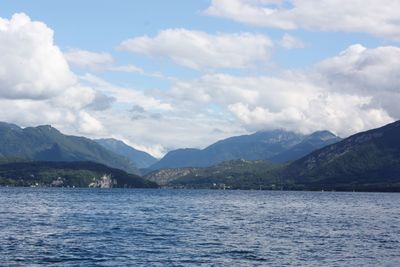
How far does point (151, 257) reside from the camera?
79250mm

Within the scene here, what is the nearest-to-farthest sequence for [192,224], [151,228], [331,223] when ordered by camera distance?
1. [151,228]
2. [192,224]
3. [331,223]

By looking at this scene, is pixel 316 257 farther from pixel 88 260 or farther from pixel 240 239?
pixel 88 260

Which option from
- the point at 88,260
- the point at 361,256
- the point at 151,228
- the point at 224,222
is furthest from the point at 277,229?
the point at 88,260

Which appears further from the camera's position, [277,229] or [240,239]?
[277,229]

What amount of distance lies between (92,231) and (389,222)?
86336 mm

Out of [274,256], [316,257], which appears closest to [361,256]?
[316,257]

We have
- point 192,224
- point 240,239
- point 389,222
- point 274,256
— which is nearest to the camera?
point 274,256

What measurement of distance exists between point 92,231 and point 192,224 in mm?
28776

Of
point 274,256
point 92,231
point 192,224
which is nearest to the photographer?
point 274,256

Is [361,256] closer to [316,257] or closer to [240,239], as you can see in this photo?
[316,257]

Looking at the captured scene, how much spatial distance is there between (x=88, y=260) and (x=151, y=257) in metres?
9.21

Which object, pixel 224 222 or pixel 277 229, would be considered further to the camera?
pixel 224 222

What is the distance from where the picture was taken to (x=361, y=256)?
84.8 m

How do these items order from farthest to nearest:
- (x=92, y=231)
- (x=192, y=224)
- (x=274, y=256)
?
(x=192, y=224), (x=92, y=231), (x=274, y=256)
